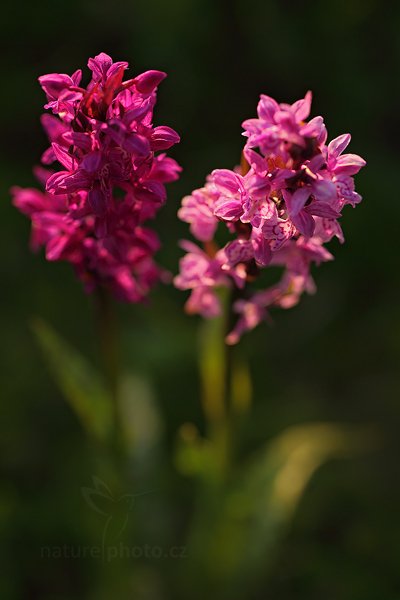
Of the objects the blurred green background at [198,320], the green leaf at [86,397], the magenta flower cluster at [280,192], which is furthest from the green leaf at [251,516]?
the magenta flower cluster at [280,192]

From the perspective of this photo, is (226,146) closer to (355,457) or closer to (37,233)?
(355,457)

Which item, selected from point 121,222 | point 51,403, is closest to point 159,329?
point 51,403

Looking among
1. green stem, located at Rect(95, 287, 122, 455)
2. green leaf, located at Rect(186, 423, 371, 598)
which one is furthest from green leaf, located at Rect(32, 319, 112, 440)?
green leaf, located at Rect(186, 423, 371, 598)

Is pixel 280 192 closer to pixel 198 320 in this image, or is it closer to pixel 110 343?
pixel 110 343

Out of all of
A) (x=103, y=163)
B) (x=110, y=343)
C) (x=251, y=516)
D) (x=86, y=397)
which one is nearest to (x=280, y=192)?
(x=103, y=163)

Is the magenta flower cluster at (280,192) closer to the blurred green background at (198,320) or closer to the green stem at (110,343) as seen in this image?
the green stem at (110,343)

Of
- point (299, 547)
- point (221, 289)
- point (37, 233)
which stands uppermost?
point (37, 233)

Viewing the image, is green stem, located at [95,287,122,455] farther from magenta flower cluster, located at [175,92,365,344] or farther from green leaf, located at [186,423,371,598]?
green leaf, located at [186,423,371,598]
